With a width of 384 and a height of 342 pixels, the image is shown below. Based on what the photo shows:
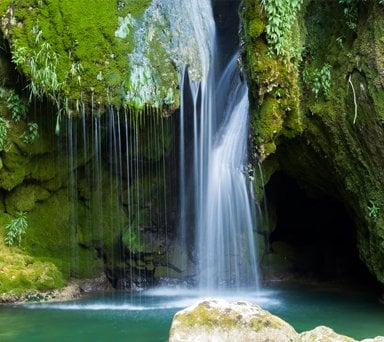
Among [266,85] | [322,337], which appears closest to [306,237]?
[266,85]

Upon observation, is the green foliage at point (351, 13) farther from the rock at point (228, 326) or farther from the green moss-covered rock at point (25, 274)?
the green moss-covered rock at point (25, 274)

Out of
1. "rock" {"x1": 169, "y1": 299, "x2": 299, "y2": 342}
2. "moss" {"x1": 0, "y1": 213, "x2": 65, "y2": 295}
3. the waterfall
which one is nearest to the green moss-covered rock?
"moss" {"x1": 0, "y1": 213, "x2": 65, "y2": 295}

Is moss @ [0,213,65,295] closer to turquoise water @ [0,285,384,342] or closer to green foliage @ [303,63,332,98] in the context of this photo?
turquoise water @ [0,285,384,342]

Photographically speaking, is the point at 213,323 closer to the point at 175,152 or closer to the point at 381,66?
the point at 381,66

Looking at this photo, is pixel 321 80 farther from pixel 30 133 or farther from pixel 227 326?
pixel 30 133

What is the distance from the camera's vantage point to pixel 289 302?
11.0 meters

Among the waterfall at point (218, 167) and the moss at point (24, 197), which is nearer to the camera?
the waterfall at point (218, 167)

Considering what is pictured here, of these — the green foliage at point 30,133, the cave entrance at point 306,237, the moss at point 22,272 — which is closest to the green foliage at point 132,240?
the moss at point 22,272

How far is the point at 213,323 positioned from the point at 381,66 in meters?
5.30

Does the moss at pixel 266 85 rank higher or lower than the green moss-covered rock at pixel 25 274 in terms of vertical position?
higher

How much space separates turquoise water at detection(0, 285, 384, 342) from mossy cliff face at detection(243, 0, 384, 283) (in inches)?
47.2

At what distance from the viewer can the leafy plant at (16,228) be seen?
38.6 ft

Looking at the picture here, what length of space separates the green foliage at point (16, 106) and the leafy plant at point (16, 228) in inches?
79.2

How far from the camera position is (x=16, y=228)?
1183cm
